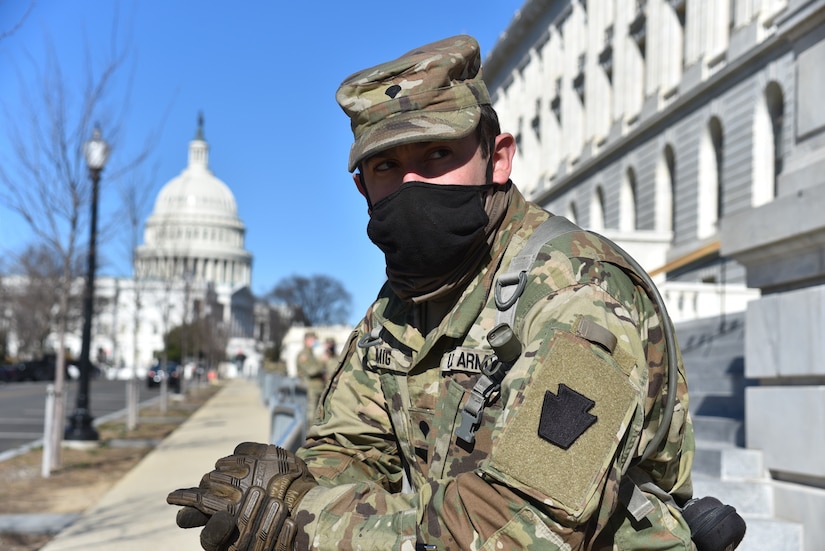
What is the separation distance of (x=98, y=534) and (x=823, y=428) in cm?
570

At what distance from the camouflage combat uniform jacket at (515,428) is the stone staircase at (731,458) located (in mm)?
2927

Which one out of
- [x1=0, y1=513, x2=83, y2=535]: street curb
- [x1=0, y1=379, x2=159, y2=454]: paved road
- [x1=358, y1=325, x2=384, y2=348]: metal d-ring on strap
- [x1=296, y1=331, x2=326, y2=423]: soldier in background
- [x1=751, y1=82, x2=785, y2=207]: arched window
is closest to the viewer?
[x1=358, y1=325, x2=384, y2=348]: metal d-ring on strap

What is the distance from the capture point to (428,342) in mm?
2289

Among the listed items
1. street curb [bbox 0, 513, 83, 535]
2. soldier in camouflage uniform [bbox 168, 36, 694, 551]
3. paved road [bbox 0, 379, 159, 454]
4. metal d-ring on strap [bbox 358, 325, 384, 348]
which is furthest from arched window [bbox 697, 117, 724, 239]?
soldier in camouflage uniform [bbox 168, 36, 694, 551]

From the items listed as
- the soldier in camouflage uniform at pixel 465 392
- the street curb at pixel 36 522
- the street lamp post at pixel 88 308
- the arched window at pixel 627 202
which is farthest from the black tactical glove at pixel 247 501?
the arched window at pixel 627 202

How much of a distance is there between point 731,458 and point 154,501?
6.11 metres

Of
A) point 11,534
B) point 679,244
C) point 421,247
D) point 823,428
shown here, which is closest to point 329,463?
point 421,247

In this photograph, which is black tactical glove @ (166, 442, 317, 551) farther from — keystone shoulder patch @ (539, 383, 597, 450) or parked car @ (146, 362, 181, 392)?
parked car @ (146, 362, 181, 392)

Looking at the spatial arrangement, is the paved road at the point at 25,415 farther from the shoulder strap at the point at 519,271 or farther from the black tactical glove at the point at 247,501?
the shoulder strap at the point at 519,271

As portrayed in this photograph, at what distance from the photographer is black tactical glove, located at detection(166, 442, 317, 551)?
2084mm

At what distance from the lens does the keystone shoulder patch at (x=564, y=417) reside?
1.79m

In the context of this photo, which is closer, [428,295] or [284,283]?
[428,295]

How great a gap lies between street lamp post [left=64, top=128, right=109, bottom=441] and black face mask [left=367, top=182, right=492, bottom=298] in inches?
519

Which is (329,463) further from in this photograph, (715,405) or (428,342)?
(715,405)
